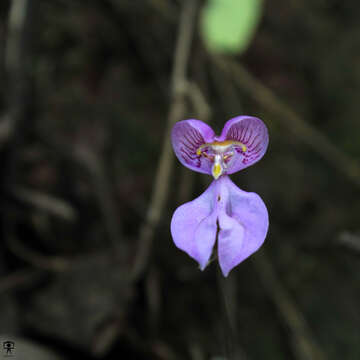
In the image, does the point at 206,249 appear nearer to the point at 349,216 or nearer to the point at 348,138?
the point at 349,216

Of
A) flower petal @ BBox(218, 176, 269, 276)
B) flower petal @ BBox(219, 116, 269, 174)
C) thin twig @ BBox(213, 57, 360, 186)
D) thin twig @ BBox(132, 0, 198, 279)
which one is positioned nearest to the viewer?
flower petal @ BBox(218, 176, 269, 276)

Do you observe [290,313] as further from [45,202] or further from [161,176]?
[45,202]

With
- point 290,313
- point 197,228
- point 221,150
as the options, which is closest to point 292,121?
point 290,313

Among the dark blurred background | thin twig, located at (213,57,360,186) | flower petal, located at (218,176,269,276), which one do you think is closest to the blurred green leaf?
the dark blurred background

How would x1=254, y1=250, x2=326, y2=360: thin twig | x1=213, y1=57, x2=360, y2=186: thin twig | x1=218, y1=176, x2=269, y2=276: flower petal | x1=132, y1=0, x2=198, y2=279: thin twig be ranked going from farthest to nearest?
1. x1=213, y1=57, x2=360, y2=186: thin twig
2. x1=132, y1=0, x2=198, y2=279: thin twig
3. x1=254, y1=250, x2=326, y2=360: thin twig
4. x1=218, y1=176, x2=269, y2=276: flower petal

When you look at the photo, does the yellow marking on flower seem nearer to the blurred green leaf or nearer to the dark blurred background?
the dark blurred background

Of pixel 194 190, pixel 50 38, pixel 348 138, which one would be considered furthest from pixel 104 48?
pixel 348 138

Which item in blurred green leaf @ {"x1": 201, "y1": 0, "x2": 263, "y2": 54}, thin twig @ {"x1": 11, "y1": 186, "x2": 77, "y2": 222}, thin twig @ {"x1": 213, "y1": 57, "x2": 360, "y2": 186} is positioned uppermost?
blurred green leaf @ {"x1": 201, "y1": 0, "x2": 263, "y2": 54}
